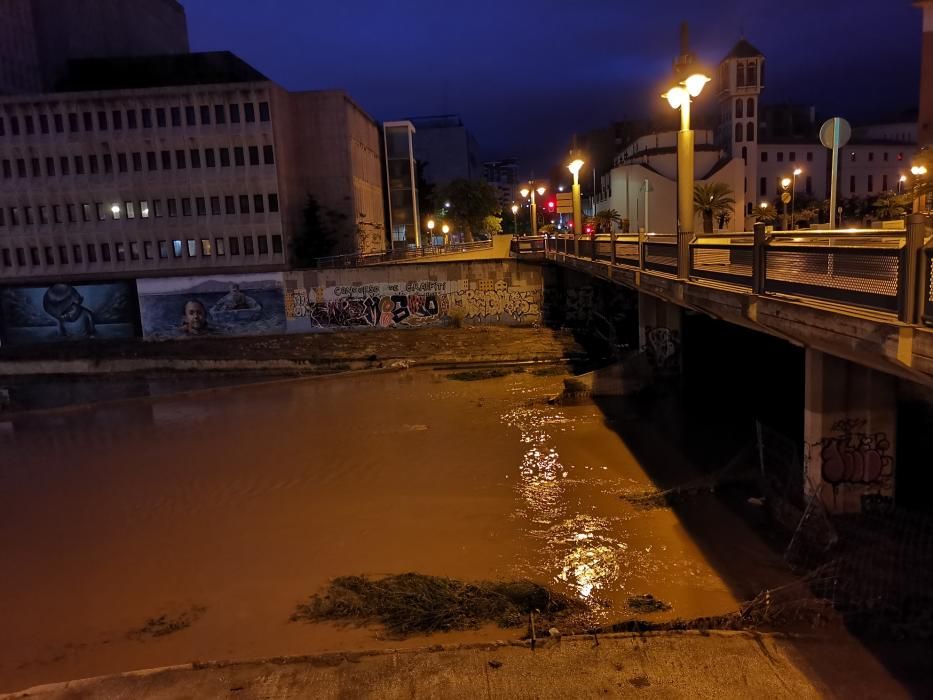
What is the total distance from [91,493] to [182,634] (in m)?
8.09

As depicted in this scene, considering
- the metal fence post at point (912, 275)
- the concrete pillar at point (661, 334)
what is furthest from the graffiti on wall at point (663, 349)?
the metal fence post at point (912, 275)

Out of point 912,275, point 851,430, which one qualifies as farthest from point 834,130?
point 912,275

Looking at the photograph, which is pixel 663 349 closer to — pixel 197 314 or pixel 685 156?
pixel 685 156

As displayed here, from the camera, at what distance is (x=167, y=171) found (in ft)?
154

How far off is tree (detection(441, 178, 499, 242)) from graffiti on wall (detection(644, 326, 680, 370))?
135 feet

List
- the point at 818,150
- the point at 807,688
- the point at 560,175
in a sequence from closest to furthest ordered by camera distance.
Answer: the point at 807,688
the point at 818,150
the point at 560,175

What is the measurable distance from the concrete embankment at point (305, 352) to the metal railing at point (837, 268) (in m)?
18.2

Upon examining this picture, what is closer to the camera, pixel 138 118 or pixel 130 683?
pixel 130 683

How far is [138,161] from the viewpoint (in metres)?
46.9

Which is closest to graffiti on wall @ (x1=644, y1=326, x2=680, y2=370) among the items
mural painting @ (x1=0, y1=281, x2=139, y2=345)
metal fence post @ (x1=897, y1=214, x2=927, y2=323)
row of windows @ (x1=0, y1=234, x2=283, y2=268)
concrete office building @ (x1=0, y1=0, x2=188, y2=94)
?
metal fence post @ (x1=897, y1=214, x2=927, y2=323)

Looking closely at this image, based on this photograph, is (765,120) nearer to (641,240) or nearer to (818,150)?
(818,150)

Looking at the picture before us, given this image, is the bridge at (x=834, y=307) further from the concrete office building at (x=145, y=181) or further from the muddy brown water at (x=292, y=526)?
the concrete office building at (x=145, y=181)

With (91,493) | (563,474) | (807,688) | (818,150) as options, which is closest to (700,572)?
(807,688)

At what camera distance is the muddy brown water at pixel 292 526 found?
8.72 m
